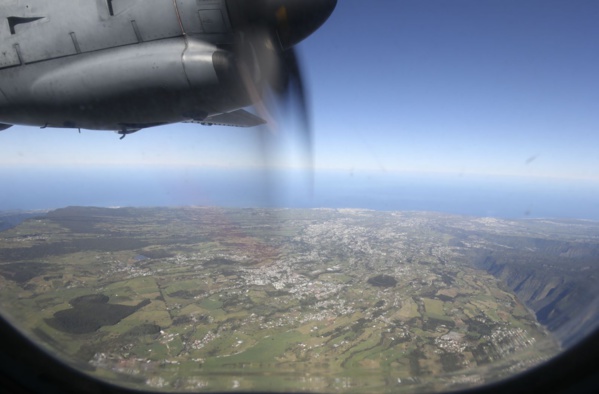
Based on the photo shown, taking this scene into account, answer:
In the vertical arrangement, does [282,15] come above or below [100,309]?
above

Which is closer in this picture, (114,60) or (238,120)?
(114,60)

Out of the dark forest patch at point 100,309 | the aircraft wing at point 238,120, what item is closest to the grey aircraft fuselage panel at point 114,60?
the aircraft wing at point 238,120

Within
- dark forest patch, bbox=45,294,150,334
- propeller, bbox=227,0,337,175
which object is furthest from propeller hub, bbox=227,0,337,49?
dark forest patch, bbox=45,294,150,334

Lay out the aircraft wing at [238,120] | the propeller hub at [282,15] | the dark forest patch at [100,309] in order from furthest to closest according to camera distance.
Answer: the dark forest patch at [100,309], the aircraft wing at [238,120], the propeller hub at [282,15]

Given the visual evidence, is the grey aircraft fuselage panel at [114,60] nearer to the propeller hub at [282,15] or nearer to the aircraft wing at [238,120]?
the propeller hub at [282,15]

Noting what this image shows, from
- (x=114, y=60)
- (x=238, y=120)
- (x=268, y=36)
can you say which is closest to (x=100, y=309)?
(x=238, y=120)

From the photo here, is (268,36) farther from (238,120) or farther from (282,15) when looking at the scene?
(238,120)

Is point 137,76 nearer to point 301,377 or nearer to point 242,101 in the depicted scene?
point 242,101

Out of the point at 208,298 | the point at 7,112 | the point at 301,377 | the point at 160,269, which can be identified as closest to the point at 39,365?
the point at 301,377
